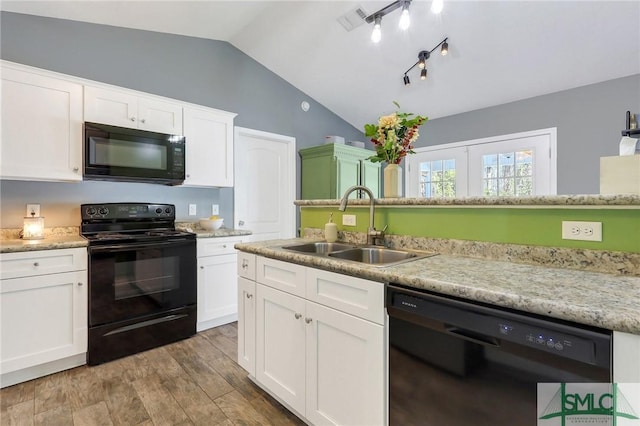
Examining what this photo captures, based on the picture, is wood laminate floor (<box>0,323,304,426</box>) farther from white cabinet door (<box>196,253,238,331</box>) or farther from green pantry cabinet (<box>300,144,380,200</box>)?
green pantry cabinet (<box>300,144,380,200</box>)

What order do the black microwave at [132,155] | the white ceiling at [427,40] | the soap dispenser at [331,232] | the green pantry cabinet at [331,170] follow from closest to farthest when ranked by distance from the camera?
the soap dispenser at [331,232]
the black microwave at [132,155]
the white ceiling at [427,40]
the green pantry cabinet at [331,170]

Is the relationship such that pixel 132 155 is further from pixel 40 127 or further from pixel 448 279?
pixel 448 279

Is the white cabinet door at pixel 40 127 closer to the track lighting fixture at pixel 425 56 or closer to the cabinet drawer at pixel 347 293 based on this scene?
the cabinet drawer at pixel 347 293

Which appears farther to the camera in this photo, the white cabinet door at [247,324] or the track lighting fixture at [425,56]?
the track lighting fixture at [425,56]

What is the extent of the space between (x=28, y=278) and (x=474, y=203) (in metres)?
2.70

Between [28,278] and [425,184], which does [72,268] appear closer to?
[28,278]

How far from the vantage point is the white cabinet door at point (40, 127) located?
2039 millimetres

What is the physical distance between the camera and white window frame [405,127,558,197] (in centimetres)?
336

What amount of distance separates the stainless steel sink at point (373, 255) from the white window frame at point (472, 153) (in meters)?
2.37

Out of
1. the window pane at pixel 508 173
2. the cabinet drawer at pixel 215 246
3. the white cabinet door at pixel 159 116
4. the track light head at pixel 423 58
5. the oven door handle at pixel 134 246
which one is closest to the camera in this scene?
the oven door handle at pixel 134 246

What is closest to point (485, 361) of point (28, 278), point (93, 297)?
point (93, 297)

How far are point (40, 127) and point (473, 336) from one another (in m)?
2.93

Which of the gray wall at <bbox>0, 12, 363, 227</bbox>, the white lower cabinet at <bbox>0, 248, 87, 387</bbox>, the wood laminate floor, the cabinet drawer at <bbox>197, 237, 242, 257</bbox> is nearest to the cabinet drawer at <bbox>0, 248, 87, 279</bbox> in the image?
the white lower cabinet at <bbox>0, 248, 87, 387</bbox>

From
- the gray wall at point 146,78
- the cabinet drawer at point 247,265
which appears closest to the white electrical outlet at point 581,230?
the cabinet drawer at point 247,265
